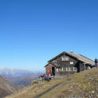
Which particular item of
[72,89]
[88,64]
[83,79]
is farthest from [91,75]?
[88,64]

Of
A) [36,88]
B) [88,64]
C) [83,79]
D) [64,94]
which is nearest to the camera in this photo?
[64,94]

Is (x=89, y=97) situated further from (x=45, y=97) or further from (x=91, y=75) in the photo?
(x=91, y=75)

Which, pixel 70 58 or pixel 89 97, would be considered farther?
pixel 70 58

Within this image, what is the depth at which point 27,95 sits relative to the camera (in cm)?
7019

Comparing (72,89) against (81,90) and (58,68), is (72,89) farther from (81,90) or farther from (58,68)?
(58,68)

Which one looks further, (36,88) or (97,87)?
(36,88)

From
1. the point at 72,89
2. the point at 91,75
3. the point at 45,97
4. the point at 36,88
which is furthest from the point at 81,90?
the point at 36,88

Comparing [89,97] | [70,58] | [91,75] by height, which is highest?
[70,58]

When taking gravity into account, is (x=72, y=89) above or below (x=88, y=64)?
below

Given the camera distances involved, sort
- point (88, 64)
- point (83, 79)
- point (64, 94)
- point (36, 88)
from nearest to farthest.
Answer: point (64, 94)
point (83, 79)
point (36, 88)
point (88, 64)

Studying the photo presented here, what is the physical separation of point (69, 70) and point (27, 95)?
49096 millimetres

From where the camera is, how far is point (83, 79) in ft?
222

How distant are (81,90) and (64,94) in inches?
121

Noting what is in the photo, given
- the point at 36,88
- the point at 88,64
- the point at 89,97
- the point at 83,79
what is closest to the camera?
the point at 89,97
